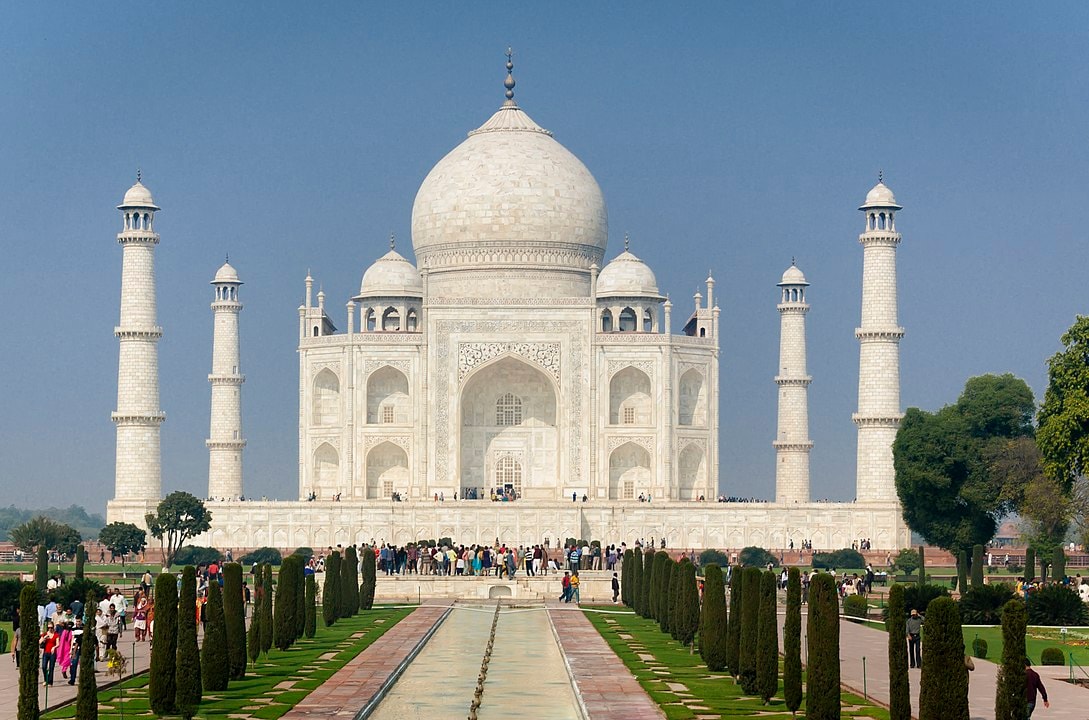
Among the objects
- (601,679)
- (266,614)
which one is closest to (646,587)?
(266,614)

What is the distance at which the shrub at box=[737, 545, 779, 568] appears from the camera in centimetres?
4397

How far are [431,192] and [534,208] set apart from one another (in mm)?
3145

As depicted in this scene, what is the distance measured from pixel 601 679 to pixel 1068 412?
1528cm

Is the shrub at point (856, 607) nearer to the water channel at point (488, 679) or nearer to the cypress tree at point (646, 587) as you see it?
the cypress tree at point (646, 587)

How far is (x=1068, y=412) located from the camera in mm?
31688

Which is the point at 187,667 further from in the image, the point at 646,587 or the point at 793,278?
the point at 793,278

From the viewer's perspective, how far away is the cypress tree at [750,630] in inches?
699

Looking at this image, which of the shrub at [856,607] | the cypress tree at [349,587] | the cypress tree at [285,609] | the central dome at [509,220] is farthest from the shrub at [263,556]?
the cypress tree at [285,609]

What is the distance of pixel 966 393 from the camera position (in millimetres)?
42312

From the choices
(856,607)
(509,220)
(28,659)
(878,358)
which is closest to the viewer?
(28,659)

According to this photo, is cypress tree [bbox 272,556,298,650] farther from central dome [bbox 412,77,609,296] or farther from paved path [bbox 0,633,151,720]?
central dome [bbox 412,77,609,296]

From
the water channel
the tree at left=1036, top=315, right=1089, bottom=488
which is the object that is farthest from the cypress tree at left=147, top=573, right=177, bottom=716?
the tree at left=1036, top=315, right=1089, bottom=488

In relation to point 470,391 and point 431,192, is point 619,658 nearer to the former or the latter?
point 470,391

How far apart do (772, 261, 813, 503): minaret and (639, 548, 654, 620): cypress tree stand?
2285 centimetres
